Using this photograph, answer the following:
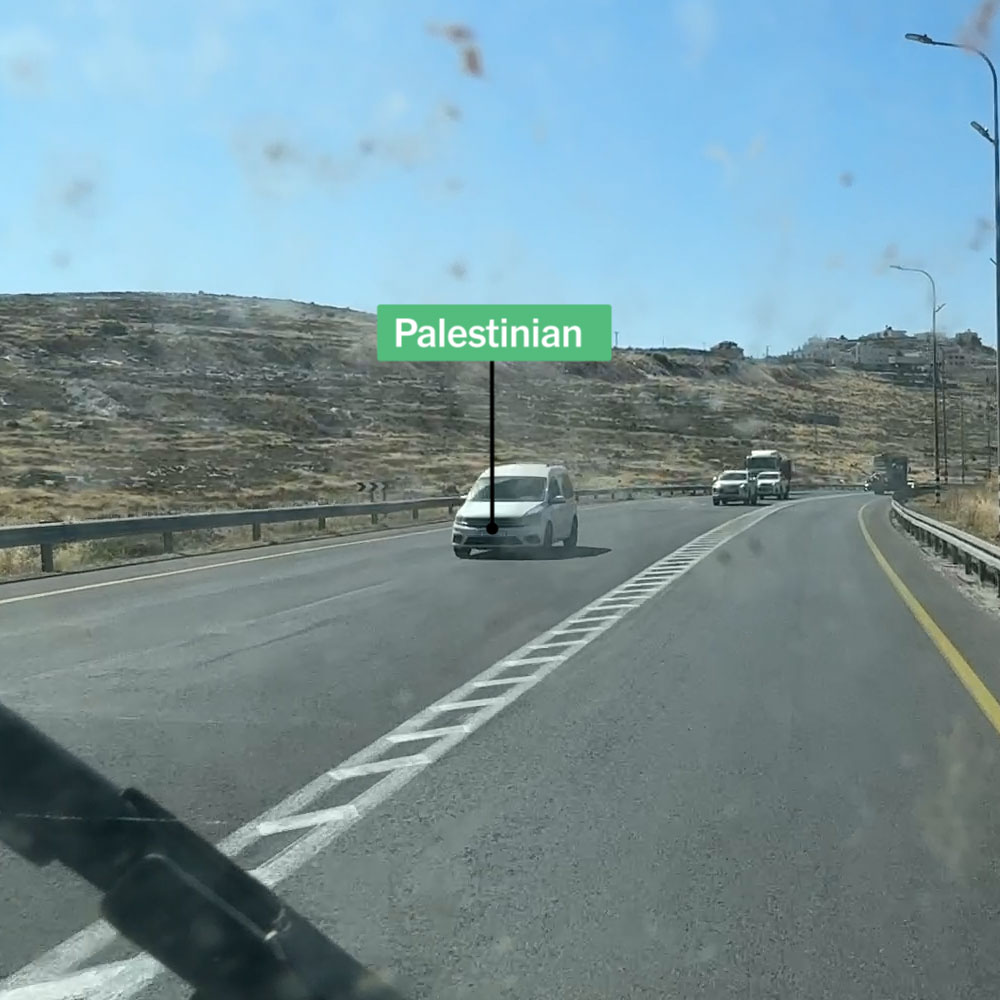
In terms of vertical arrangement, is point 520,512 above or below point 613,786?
above

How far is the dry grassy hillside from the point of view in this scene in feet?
208

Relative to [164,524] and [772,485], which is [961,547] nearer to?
[164,524]

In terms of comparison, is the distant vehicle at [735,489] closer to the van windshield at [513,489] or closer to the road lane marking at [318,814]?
the van windshield at [513,489]

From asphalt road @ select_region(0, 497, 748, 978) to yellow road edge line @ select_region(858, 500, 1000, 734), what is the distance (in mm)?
3893

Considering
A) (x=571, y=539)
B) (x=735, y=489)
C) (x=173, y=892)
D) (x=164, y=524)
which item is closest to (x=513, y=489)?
(x=571, y=539)

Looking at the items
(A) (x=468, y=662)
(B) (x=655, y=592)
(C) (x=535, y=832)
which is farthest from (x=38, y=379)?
(C) (x=535, y=832)

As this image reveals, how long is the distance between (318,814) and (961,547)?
18002 millimetres

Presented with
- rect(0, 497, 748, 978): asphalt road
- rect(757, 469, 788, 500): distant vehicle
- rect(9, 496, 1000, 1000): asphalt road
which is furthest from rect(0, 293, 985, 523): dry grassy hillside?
rect(9, 496, 1000, 1000): asphalt road

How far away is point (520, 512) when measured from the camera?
26.5m

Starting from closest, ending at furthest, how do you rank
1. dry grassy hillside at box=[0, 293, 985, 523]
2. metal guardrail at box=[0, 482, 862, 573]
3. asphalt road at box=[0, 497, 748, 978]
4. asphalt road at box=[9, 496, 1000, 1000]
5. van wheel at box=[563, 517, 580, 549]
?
asphalt road at box=[9, 496, 1000, 1000], asphalt road at box=[0, 497, 748, 978], metal guardrail at box=[0, 482, 862, 573], van wheel at box=[563, 517, 580, 549], dry grassy hillside at box=[0, 293, 985, 523]

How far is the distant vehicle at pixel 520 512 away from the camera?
26047 millimetres

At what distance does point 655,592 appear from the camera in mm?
18750

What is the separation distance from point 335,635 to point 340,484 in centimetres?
5229

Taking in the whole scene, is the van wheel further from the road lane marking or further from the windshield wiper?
the windshield wiper
